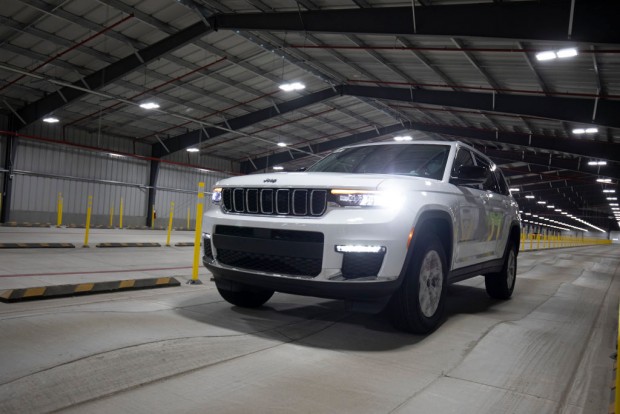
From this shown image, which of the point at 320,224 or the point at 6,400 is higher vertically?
the point at 320,224

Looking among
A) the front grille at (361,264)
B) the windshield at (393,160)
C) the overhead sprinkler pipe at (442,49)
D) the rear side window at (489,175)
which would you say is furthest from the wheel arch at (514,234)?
the overhead sprinkler pipe at (442,49)

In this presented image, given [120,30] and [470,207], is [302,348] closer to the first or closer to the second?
[470,207]

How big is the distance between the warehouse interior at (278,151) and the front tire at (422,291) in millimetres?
158

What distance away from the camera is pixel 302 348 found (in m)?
3.31

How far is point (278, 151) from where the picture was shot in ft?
109

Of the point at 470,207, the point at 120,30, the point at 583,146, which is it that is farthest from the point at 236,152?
the point at 470,207

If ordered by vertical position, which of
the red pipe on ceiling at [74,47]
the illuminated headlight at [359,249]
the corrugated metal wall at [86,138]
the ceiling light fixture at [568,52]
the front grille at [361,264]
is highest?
the red pipe on ceiling at [74,47]

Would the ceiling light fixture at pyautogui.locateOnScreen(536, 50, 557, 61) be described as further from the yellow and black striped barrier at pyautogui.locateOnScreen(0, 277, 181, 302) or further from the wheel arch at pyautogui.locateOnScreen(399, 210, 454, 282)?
the yellow and black striped barrier at pyautogui.locateOnScreen(0, 277, 181, 302)

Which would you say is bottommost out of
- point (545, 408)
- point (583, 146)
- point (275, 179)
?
point (545, 408)

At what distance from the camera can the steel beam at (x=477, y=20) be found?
28.3 feet

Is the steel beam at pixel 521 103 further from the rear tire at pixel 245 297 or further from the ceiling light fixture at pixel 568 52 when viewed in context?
the rear tire at pixel 245 297

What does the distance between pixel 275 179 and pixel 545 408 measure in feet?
8.06

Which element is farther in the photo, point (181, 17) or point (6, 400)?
point (181, 17)

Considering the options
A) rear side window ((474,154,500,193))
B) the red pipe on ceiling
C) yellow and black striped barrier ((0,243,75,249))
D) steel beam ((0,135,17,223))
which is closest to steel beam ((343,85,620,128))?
the red pipe on ceiling
